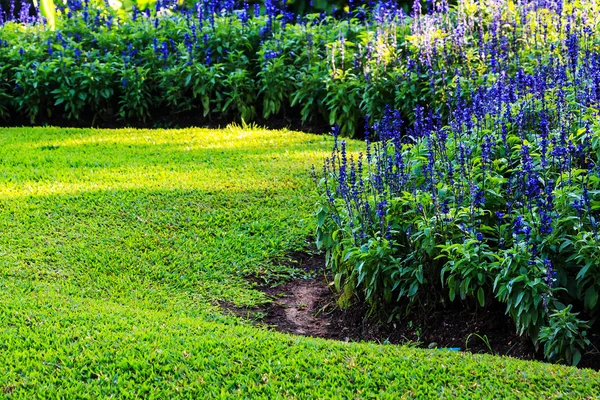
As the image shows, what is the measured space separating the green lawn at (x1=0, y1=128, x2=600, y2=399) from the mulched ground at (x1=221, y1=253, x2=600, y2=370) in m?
0.23

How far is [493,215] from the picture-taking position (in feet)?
15.6

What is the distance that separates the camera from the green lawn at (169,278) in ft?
12.6

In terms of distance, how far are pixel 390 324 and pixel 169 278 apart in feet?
5.29

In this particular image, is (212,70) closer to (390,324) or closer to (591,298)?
(390,324)

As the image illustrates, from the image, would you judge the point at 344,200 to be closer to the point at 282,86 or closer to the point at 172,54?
the point at 282,86

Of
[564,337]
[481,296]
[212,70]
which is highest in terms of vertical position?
[212,70]

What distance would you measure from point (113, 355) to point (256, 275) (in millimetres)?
1788

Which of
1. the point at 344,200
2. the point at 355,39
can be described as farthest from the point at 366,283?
the point at 355,39

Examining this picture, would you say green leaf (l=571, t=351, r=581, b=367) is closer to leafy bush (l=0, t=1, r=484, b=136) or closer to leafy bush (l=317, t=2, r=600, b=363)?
leafy bush (l=317, t=2, r=600, b=363)

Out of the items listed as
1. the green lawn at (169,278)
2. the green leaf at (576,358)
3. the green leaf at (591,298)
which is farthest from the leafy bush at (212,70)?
the green leaf at (576,358)

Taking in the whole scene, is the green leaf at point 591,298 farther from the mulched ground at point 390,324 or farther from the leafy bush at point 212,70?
the leafy bush at point 212,70

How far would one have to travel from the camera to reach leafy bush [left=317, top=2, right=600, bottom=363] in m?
4.17

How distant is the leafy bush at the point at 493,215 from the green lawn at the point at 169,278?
380mm

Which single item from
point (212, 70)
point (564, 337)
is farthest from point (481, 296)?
point (212, 70)
